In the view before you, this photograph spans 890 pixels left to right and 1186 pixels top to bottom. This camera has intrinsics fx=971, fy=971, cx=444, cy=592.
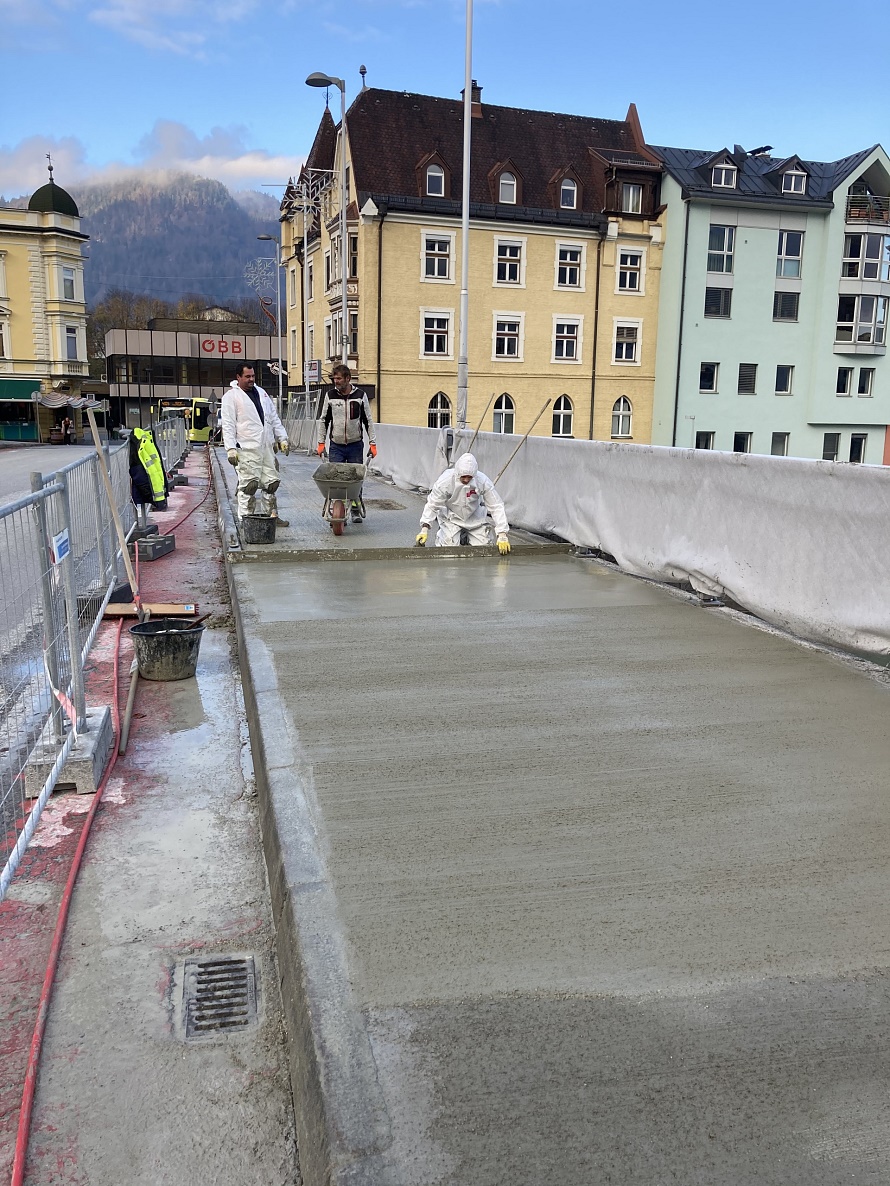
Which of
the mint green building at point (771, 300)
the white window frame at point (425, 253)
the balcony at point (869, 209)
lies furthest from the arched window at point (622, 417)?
the balcony at point (869, 209)

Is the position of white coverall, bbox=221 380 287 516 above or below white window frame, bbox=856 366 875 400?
below

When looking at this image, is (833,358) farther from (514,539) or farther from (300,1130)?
(300,1130)

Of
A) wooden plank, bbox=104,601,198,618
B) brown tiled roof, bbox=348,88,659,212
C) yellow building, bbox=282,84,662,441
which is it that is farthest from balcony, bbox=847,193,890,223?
wooden plank, bbox=104,601,198,618

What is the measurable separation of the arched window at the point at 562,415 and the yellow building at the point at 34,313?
31.1 metres

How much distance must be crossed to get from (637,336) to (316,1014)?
47.3m

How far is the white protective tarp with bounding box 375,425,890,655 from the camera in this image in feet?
20.9

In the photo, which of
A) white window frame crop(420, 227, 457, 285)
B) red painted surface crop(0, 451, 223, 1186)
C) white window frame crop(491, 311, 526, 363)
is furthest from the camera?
white window frame crop(491, 311, 526, 363)

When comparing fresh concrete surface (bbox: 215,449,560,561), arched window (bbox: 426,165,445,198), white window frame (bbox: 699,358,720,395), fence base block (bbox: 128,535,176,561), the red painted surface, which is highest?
arched window (bbox: 426,165,445,198)

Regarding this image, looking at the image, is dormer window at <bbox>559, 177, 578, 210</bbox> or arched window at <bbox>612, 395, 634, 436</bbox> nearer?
dormer window at <bbox>559, 177, 578, 210</bbox>

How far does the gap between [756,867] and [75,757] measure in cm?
310

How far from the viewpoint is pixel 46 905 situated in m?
3.70

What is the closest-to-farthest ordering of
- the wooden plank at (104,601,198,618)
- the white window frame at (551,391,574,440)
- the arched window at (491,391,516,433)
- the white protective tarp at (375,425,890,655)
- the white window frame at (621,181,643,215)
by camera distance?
the white protective tarp at (375,425,890,655) → the wooden plank at (104,601,198,618) → the arched window at (491,391,516,433) → the white window frame at (621,181,643,215) → the white window frame at (551,391,574,440)

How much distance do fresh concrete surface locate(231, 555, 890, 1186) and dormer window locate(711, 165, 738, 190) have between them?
4491 centimetres

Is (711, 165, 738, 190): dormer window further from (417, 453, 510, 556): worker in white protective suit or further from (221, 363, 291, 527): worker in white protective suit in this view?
(417, 453, 510, 556): worker in white protective suit
